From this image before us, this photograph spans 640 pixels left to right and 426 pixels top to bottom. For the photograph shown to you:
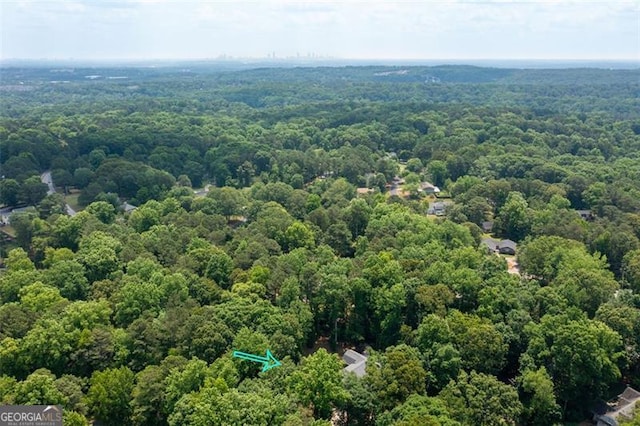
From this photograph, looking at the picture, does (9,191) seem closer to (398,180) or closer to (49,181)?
(49,181)

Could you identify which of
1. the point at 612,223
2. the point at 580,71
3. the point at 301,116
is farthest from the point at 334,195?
the point at 580,71

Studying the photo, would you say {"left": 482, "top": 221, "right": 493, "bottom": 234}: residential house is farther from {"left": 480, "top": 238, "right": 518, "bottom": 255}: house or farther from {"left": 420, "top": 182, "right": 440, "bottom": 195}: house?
{"left": 420, "top": 182, "right": 440, "bottom": 195}: house

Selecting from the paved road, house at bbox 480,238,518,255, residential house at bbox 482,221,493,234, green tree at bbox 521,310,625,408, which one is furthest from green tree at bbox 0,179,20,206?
green tree at bbox 521,310,625,408

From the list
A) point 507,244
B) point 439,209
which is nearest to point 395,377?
point 507,244

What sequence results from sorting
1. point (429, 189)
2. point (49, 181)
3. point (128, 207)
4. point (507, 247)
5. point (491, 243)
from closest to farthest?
point (507, 247) < point (491, 243) < point (128, 207) < point (49, 181) < point (429, 189)

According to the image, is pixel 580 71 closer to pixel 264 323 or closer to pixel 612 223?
pixel 612 223

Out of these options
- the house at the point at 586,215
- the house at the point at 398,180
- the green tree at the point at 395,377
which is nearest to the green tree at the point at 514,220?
the house at the point at 586,215
